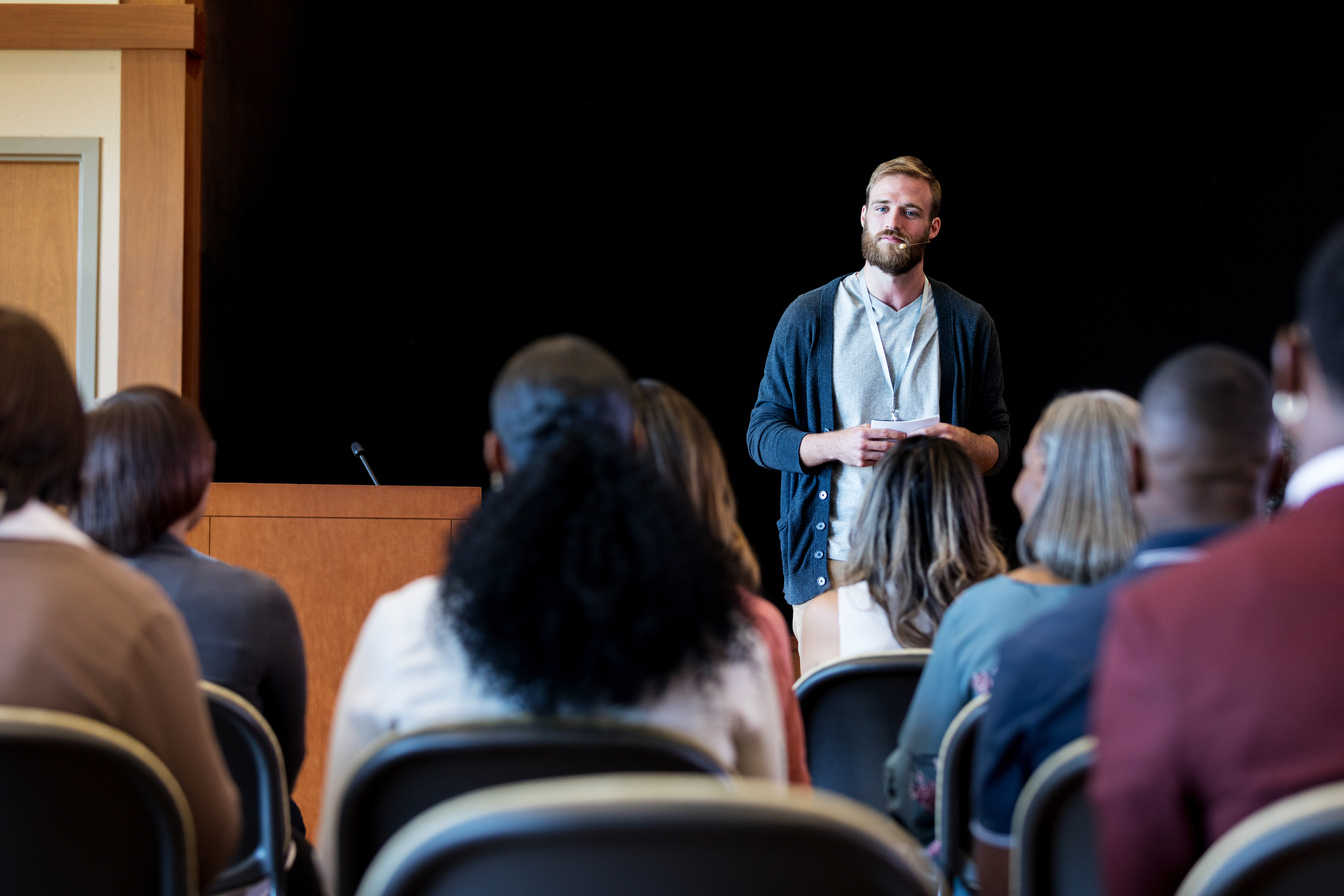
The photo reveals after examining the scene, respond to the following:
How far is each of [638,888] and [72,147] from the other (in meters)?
3.64

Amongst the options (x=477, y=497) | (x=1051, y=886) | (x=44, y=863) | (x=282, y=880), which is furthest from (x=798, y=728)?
(x=477, y=497)

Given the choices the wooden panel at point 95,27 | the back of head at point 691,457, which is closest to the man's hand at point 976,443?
the back of head at point 691,457

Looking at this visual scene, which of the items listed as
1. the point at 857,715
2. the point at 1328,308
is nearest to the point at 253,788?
the point at 857,715

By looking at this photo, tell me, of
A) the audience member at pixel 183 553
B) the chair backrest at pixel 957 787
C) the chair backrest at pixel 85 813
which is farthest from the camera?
the audience member at pixel 183 553

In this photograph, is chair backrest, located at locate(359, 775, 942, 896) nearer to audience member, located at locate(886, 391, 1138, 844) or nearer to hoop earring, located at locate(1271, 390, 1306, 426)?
hoop earring, located at locate(1271, 390, 1306, 426)

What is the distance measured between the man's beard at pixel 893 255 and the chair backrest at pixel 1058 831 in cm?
221

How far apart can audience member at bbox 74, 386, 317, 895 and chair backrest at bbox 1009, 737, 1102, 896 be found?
42.3 inches

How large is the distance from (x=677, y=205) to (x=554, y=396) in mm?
4815

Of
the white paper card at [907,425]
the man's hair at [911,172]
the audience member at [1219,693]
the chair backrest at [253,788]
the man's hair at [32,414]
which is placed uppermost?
the man's hair at [911,172]

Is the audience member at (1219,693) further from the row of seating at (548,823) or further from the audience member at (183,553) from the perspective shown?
the audience member at (183,553)

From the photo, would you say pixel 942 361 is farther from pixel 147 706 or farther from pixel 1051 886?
pixel 147 706

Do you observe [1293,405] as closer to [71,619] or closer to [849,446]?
[71,619]

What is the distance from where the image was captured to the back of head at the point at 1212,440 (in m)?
1.15

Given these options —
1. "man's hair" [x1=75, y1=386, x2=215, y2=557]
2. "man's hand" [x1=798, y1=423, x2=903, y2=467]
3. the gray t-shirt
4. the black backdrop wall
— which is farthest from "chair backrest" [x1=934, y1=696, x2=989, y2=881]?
the black backdrop wall
